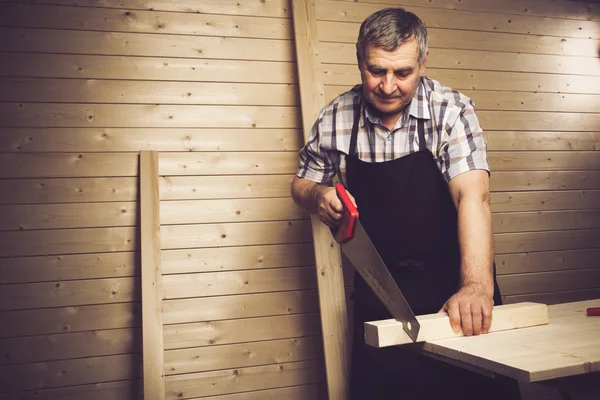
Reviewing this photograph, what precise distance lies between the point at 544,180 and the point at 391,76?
5.88ft

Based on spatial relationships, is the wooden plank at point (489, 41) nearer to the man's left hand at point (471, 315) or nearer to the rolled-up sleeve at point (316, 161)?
the rolled-up sleeve at point (316, 161)

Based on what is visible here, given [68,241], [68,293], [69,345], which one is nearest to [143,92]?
[68,241]

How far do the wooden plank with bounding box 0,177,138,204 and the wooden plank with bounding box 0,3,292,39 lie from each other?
0.78m

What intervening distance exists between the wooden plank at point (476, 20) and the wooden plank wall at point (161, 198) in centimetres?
31

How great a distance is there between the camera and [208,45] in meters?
2.59

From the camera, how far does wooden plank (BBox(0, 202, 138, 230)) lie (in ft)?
7.50

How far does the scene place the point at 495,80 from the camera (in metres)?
3.01

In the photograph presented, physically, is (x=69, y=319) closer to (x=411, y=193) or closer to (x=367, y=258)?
(x=367, y=258)

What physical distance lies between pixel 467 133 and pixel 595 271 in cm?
194

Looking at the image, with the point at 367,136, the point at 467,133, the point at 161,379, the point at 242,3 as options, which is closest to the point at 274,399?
the point at 161,379

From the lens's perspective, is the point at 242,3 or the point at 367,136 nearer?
the point at 367,136

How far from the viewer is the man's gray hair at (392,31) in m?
1.72

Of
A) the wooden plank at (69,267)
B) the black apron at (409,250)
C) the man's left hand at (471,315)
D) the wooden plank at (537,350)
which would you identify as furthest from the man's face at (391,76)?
the wooden plank at (69,267)

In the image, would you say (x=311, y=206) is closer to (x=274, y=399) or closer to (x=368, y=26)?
(x=368, y=26)
